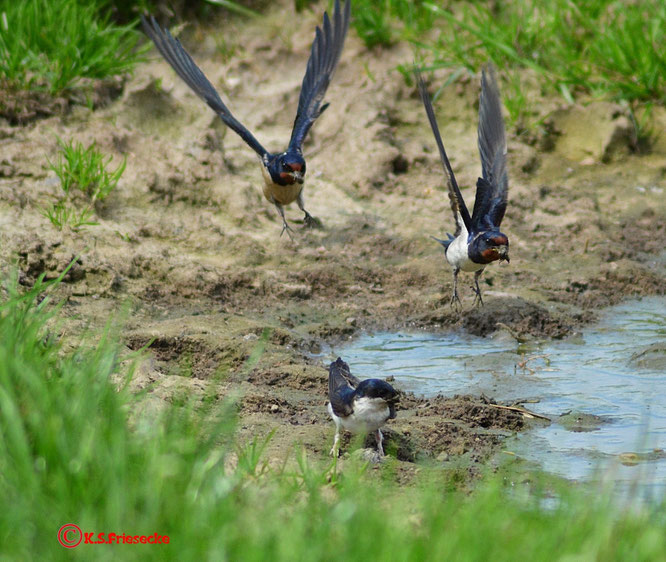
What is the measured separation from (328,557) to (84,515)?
2.28 ft

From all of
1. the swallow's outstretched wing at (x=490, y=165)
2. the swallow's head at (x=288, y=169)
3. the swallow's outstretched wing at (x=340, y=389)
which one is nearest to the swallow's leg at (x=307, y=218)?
the swallow's head at (x=288, y=169)

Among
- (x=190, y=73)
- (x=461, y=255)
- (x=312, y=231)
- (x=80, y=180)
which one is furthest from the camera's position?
(x=312, y=231)

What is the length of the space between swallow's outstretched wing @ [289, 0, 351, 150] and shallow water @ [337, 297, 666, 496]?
6.03 feet

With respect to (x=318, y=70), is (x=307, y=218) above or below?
below

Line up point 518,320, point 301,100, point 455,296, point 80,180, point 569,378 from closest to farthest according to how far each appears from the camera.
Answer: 1. point 569,378
2. point 518,320
3. point 455,296
4. point 80,180
5. point 301,100

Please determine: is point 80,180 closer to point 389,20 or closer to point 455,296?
point 455,296

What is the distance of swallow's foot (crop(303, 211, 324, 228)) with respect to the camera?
25.2ft

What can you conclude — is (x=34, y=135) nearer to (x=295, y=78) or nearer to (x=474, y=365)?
A: (x=295, y=78)

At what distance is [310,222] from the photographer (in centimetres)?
771

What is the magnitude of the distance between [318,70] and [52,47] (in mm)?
2427

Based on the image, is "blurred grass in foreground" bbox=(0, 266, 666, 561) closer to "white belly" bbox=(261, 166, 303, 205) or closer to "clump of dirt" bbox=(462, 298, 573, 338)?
"clump of dirt" bbox=(462, 298, 573, 338)

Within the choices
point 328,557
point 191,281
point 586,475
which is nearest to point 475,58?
point 191,281

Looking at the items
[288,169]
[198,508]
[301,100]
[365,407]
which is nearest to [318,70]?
[301,100]

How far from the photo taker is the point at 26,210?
6.97 metres
